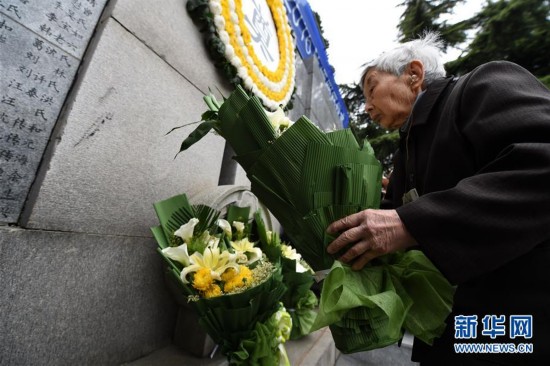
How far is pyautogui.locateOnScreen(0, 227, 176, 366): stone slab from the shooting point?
1.47 metres

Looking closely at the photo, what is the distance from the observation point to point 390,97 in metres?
1.82

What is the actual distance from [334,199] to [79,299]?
1.68 metres

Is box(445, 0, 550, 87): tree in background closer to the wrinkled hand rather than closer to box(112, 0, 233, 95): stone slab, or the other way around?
box(112, 0, 233, 95): stone slab

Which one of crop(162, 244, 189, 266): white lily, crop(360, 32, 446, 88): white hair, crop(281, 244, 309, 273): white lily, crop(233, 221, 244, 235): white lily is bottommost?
crop(281, 244, 309, 273): white lily

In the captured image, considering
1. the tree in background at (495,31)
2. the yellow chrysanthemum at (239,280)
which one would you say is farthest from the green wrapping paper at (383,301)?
the tree in background at (495,31)

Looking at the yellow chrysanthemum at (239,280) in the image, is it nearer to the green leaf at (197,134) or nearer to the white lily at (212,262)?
the white lily at (212,262)

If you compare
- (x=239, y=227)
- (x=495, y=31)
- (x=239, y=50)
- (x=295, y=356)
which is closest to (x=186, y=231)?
(x=239, y=227)

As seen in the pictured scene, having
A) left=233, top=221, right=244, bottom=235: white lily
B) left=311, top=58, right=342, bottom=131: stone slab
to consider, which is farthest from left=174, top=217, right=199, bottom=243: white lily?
left=311, top=58, right=342, bottom=131: stone slab

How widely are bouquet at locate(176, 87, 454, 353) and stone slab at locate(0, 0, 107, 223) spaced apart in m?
1.07

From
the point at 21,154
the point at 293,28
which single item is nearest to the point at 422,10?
the point at 293,28

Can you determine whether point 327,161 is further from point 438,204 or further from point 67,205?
point 67,205

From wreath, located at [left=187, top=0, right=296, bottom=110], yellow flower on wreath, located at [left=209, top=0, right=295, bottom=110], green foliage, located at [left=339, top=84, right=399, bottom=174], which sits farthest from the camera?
green foliage, located at [left=339, top=84, right=399, bottom=174]

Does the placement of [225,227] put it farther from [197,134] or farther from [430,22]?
[430,22]

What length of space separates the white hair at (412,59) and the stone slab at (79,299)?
2.12 metres
